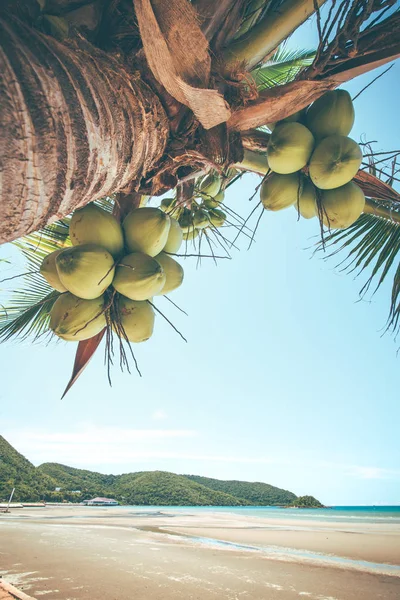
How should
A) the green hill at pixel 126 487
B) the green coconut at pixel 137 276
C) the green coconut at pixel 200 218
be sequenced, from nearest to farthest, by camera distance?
the green coconut at pixel 137 276
the green coconut at pixel 200 218
the green hill at pixel 126 487

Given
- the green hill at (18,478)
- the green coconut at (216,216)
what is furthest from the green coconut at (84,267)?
the green hill at (18,478)

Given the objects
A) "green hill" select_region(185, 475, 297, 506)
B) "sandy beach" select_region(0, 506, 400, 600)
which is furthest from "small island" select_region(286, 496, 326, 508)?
"sandy beach" select_region(0, 506, 400, 600)

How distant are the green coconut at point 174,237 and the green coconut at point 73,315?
0.51 m

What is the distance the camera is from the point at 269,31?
1.52m

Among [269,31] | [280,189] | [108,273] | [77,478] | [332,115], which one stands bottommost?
[108,273]

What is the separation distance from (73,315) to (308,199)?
1.34 metres

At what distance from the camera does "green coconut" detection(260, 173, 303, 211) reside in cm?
188

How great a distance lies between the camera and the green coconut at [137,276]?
145cm

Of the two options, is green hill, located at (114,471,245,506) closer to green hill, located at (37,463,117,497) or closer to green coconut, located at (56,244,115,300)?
green hill, located at (37,463,117,497)

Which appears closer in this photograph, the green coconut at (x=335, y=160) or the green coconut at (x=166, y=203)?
the green coconut at (x=335, y=160)

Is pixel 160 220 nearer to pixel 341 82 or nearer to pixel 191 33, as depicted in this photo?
pixel 191 33

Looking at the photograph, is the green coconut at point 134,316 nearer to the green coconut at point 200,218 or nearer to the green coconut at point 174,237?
the green coconut at point 174,237

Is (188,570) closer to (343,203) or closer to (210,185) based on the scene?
(210,185)

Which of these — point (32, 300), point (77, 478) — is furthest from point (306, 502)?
point (32, 300)
